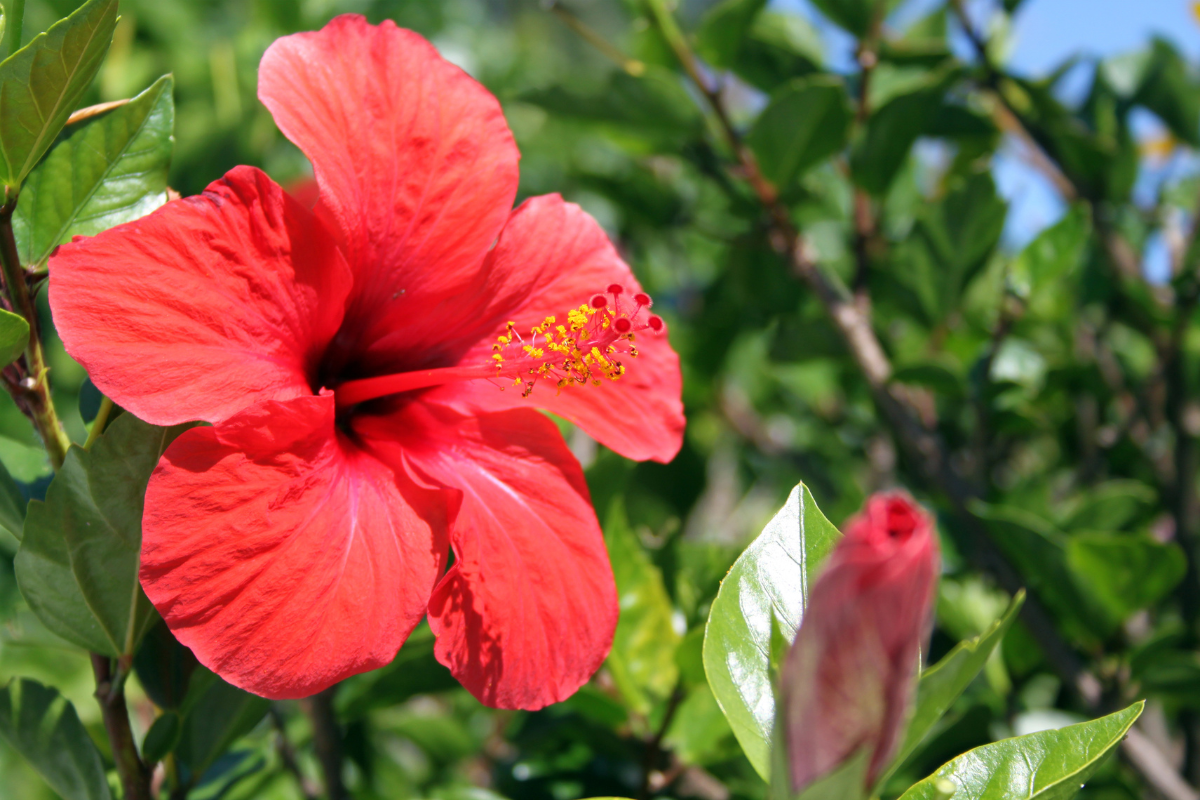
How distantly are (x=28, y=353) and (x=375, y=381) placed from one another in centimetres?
35

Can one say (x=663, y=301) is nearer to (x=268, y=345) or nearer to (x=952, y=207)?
(x=952, y=207)

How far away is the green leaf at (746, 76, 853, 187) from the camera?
1.55m

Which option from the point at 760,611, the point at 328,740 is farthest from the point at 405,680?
the point at 760,611

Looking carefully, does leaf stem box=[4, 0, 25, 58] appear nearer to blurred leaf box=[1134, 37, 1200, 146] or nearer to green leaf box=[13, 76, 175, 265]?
green leaf box=[13, 76, 175, 265]

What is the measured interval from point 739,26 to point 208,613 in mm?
1350

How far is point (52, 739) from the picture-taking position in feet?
3.30

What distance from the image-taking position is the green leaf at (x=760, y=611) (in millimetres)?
831

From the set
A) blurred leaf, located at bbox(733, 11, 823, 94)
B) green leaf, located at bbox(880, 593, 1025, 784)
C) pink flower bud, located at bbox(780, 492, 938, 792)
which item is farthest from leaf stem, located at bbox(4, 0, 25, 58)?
blurred leaf, located at bbox(733, 11, 823, 94)

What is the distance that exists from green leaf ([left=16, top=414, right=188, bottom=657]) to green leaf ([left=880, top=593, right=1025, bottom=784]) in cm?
72

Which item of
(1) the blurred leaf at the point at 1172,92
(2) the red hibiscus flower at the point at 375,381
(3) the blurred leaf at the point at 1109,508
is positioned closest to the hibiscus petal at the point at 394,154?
(2) the red hibiscus flower at the point at 375,381

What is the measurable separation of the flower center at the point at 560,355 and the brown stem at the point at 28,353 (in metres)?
0.30

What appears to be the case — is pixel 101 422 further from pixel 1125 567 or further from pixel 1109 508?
pixel 1109 508

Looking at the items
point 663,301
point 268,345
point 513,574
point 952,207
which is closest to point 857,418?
point 663,301

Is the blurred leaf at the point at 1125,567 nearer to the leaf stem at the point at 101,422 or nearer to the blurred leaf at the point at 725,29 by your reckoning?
the blurred leaf at the point at 725,29
